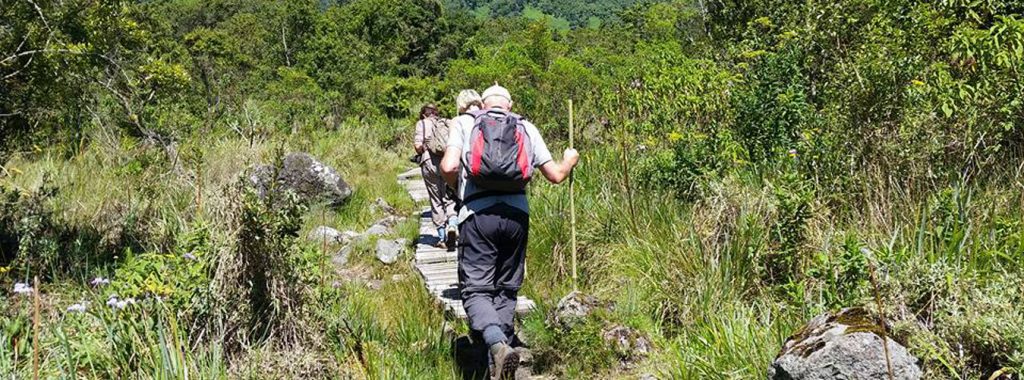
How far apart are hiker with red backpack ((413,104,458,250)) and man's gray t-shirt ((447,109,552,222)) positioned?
9.50 feet

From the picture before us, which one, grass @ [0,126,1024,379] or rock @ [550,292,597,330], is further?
rock @ [550,292,597,330]

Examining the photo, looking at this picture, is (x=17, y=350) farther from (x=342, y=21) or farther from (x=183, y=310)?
(x=342, y=21)

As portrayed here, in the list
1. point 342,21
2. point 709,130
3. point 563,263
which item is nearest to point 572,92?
point 709,130

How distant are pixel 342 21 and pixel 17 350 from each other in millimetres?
34484

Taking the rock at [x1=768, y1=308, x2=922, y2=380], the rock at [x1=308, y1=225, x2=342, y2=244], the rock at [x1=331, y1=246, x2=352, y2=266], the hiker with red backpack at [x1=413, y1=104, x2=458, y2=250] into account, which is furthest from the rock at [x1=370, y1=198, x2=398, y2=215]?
the rock at [x1=768, y1=308, x2=922, y2=380]

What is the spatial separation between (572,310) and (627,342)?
45 centimetres

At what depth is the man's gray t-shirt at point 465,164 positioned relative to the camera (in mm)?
4195

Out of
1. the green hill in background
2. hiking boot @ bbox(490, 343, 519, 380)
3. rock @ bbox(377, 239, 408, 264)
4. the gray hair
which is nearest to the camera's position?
hiking boot @ bbox(490, 343, 519, 380)

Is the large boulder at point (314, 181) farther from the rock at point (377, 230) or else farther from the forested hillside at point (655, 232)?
the rock at point (377, 230)

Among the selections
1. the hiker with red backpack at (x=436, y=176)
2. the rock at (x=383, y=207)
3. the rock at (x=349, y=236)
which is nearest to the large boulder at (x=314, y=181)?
the rock at (x=383, y=207)

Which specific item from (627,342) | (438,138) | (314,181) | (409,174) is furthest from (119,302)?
(409,174)

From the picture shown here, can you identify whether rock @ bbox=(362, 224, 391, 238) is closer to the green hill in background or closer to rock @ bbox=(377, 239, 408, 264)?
rock @ bbox=(377, 239, 408, 264)

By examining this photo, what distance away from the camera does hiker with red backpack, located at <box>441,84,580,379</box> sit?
13.4 feet

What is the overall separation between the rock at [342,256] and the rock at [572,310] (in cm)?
332
